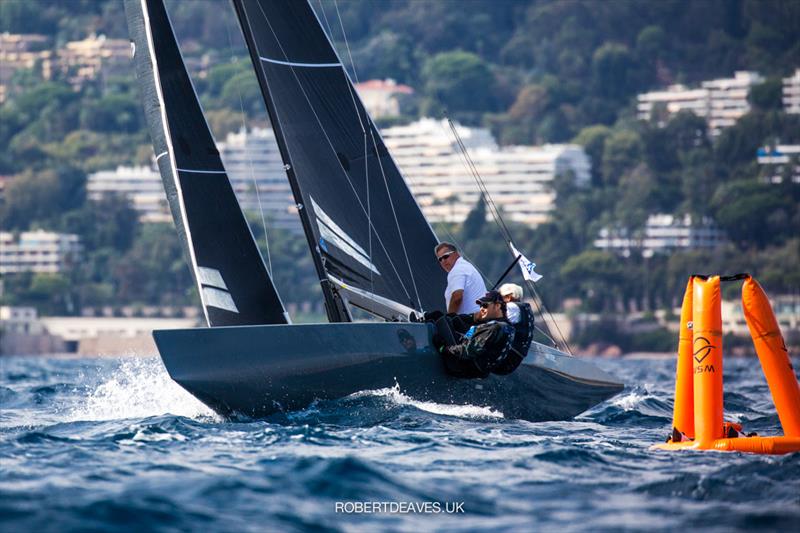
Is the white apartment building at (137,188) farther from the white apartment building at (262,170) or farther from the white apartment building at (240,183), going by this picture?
the white apartment building at (262,170)

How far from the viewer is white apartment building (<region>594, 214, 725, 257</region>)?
81250 mm

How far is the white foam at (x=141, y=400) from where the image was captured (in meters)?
10.0

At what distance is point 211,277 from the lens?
9961mm

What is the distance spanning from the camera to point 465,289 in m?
10.1

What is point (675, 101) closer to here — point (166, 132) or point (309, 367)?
point (166, 132)

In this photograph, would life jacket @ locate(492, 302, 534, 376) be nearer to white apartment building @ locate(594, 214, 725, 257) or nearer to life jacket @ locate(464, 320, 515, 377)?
life jacket @ locate(464, 320, 515, 377)

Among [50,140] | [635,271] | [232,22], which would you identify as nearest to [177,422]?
[635,271]

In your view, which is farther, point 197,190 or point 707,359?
point 197,190

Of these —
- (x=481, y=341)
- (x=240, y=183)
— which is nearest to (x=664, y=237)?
(x=240, y=183)

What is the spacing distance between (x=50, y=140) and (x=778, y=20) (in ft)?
171

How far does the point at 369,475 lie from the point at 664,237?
76.4 meters

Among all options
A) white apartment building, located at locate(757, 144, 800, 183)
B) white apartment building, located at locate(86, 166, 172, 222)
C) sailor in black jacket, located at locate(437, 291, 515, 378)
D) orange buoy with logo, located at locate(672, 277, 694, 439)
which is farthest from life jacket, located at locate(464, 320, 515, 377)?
white apartment building, located at locate(86, 166, 172, 222)

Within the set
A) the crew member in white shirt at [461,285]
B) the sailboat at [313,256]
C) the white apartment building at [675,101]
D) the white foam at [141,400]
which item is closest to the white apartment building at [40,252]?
the white apartment building at [675,101]

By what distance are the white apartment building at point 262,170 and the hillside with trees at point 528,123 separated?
2.54 m
